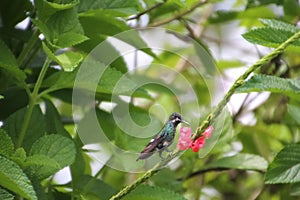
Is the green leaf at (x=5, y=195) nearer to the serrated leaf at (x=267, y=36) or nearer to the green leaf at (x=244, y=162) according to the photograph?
the serrated leaf at (x=267, y=36)

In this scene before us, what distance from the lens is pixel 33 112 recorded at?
61 centimetres

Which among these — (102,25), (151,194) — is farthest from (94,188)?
(102,25)

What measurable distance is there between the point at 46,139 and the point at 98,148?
0.16 ft

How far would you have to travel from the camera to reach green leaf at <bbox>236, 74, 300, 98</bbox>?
62 centimetres

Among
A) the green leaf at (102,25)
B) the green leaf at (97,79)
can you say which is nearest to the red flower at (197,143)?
the green leaf at (97,79)

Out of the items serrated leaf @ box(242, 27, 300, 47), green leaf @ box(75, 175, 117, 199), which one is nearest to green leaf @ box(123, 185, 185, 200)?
green leaf @ box(75, 175, 117, 199)

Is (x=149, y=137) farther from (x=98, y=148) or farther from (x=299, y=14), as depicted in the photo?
(x=299, y=14)

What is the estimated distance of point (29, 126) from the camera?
1.98 ft

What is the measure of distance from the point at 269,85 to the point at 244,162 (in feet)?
0.59

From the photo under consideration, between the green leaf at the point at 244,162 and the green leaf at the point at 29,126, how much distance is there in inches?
10.8

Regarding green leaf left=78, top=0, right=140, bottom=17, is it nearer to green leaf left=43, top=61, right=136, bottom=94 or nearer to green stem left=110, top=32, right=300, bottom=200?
green leaf left=43, top=61, right=136, bottom=94

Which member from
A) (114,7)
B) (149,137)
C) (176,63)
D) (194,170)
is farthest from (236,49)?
(149,137)

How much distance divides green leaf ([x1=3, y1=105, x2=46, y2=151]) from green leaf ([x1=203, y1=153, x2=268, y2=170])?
0.90 ft

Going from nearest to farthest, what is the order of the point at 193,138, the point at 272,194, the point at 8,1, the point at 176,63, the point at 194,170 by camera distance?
the point at 193,138 → the point at 8,1 → the point at 194,170 → the point at 272,194 → the point at 176,63
